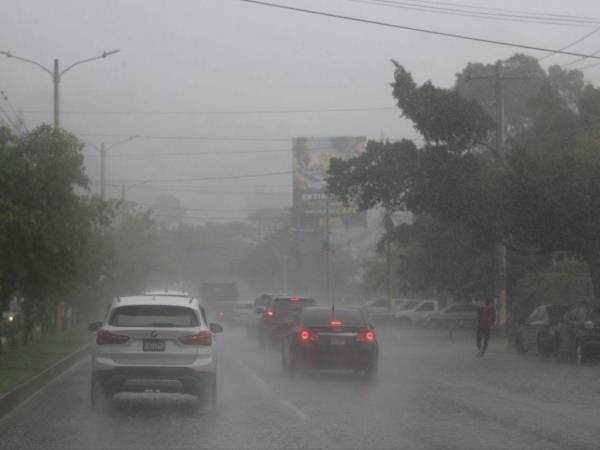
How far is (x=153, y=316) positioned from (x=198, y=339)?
32.4 inches

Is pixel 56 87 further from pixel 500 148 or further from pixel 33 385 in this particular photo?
pixel 33 385

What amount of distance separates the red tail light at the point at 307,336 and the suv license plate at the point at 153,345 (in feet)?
23.8

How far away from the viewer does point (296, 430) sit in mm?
14102

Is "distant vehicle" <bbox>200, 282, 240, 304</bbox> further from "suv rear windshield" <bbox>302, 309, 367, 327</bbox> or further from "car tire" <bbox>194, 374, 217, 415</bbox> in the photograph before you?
"car tire" <bbox>194, 374, 217, 415</bbox>

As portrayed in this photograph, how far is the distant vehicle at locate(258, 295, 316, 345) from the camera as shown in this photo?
3588cm

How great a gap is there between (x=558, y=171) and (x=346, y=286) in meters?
68.4

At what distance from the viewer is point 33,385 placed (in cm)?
2014

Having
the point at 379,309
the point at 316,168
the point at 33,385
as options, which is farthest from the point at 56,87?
the point at 316,168

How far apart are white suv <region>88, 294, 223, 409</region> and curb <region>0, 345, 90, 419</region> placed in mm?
1296

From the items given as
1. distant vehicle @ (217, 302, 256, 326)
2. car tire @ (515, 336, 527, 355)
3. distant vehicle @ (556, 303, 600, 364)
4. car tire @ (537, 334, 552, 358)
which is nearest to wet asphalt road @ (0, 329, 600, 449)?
distant vehicle @ (556, 303, 600, 364)

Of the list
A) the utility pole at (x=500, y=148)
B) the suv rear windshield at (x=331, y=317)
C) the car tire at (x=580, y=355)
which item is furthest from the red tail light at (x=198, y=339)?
the utility pole at (x=500, y=148)

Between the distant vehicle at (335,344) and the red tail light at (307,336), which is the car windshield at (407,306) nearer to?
the distant vehicle at (335,344)

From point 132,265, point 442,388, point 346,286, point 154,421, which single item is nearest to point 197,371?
point 154,421

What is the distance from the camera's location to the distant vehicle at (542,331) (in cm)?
3128
